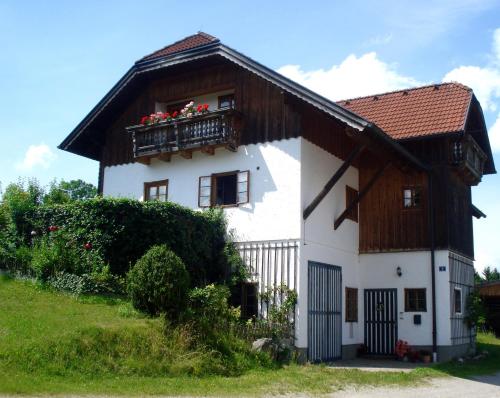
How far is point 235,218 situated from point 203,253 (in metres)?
1.54

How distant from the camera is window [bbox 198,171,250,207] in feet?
64.2

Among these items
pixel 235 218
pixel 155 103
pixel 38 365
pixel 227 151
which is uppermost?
pixel 155 103

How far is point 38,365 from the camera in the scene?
1130 cm

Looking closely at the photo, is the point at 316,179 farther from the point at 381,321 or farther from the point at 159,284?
the point at 159,284

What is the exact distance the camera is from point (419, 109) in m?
22.4

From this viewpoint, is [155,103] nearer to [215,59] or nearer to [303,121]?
[215,59]

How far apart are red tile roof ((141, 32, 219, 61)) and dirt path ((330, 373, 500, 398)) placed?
1248cm

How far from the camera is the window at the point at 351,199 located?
21469mm

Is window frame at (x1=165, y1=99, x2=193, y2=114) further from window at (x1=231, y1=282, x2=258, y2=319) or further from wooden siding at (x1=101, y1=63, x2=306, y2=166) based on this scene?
window at (x1=231, y1=282, x2=258, y2=319)

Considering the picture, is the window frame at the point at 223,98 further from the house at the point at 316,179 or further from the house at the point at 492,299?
the house at the point at 492,299

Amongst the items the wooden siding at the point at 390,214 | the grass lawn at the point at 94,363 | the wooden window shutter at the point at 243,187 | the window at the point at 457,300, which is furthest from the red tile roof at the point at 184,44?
the window at the point at 457,300

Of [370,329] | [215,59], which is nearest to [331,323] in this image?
[370,329]

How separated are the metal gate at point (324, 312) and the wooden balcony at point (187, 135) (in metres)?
4.68

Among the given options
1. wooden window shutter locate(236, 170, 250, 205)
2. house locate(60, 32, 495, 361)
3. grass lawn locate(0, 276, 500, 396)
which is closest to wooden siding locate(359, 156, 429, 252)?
house locate(60, 32, 495, 361)
